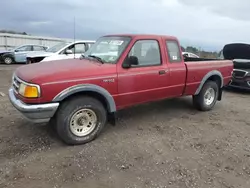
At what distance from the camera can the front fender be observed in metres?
4.03

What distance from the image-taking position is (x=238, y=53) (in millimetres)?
10375

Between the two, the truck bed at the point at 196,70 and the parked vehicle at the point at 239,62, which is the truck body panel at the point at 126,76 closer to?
the truck bed at the point at 196,70

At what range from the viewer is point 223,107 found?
23.7 feet

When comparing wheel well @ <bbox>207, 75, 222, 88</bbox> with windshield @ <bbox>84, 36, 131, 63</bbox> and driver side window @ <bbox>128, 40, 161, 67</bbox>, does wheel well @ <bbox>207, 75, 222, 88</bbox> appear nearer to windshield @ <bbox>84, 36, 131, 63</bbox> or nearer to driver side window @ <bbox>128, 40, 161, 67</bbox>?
driver side window @ <bbox>128, 40, 161, 67</bbox>

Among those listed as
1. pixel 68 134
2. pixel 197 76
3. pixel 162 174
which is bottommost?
pixel 162 174

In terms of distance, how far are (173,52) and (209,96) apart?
73.8 inches

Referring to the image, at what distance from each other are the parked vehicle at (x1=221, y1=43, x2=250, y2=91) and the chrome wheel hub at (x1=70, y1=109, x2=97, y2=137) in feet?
20.5

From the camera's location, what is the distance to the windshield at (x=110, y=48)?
486 centimetres

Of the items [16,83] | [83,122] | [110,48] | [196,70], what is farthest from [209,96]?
[16,83]

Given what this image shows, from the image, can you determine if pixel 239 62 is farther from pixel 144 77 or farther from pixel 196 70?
pixel 144 77

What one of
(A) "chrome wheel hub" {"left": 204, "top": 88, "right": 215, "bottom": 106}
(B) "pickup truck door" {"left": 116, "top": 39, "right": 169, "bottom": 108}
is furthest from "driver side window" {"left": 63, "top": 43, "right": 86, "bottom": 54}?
(B) "pickup truck door" {"left": 116, "top": 39, "right": 169, "bottom": 108}

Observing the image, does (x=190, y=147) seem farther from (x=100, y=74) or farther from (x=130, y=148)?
(x=100, y=74)

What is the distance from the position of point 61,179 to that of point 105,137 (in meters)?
1.49

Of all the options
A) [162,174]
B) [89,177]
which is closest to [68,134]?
[89,177]
